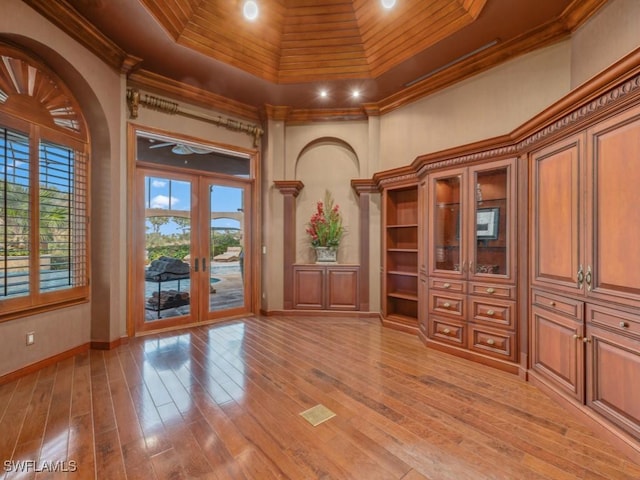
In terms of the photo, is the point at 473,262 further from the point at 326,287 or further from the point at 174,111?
the point at 174,111

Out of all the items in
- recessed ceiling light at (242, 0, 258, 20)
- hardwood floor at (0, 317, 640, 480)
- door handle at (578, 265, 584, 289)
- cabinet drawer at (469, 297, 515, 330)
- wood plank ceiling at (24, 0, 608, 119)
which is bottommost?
hardwood floor at (0, 317, 640, 480)

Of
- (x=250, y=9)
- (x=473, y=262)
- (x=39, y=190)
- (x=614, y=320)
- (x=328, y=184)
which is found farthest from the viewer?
(x=328, y=184)

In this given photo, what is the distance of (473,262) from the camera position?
3332mm

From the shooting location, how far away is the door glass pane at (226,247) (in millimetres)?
4859

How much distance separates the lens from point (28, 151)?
2941mm

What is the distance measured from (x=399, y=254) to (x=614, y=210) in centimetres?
294

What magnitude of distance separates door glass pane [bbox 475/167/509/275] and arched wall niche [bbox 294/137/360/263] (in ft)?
7.31

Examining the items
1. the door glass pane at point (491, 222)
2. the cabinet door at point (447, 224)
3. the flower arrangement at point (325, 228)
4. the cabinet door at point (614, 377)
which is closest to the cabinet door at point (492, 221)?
the door glass pane at point (491, 222)

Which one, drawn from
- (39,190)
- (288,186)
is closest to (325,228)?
(288,186)

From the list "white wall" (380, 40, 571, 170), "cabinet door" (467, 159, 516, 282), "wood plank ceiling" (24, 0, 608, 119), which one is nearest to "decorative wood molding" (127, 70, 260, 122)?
"wood plank ceiling" (24, 0, 608, 119)

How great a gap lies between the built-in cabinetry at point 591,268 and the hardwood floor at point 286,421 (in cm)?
33

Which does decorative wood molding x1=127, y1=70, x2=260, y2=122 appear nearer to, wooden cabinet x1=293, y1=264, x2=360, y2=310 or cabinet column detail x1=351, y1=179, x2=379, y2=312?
cabinet column detail x1=351, y1=179, x2=379, y2=312

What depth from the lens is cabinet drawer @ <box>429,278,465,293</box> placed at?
3443mm

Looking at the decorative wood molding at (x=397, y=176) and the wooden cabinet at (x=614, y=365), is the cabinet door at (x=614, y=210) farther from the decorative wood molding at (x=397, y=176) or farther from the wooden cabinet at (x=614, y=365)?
the decorative wood molding at (x=397, y=176)
